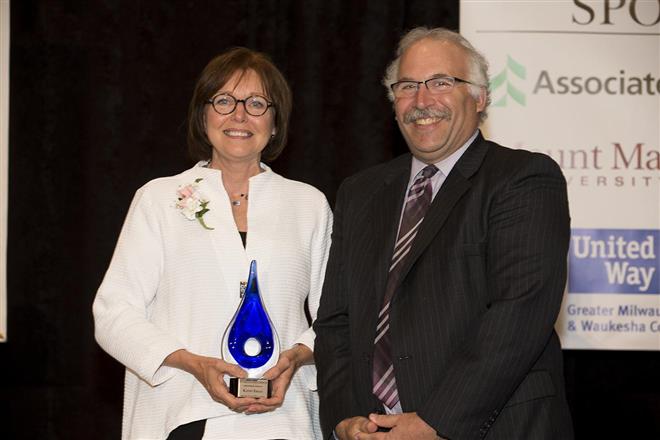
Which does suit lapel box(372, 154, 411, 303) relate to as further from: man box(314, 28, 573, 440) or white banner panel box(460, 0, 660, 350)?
white banner panel box(460, 0, 660, 350)

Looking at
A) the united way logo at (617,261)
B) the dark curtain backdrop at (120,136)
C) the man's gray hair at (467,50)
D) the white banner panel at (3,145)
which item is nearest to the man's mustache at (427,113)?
the man's gray hair at (467,50)

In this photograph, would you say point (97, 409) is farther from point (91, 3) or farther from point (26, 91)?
point (91, 3)

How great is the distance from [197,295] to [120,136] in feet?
6.52

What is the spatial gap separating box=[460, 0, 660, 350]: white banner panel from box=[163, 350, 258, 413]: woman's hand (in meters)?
1.98

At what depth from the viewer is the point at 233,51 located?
2.91 metres

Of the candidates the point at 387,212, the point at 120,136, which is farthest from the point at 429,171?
the point at 120,136

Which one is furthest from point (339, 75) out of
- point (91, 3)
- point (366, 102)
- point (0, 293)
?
point (0, 293)

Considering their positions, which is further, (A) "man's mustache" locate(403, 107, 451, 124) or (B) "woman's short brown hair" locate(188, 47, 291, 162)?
(B) "woman's short brown hair" locate(188, 47, 291, 162)

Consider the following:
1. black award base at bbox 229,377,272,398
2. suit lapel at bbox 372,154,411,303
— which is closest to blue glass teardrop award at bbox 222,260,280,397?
black award base at bbox 229,377,272,398

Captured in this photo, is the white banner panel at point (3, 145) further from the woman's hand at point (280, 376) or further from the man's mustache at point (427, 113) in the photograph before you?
the man's mustache at point (427, 113)

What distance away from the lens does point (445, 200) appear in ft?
8.04

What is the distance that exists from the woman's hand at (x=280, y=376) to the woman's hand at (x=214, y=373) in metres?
0.03

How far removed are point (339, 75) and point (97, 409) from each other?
6.45 feet

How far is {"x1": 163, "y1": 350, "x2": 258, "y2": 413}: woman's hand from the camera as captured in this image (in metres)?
2.49
